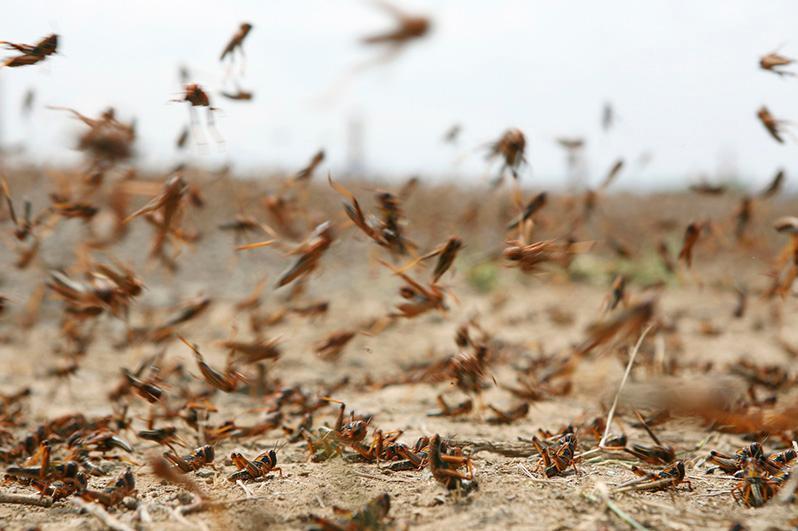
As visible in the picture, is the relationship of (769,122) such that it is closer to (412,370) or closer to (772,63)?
(772,63)

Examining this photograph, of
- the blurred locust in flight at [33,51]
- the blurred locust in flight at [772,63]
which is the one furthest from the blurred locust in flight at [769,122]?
the blurred locust in flight at [33,51]

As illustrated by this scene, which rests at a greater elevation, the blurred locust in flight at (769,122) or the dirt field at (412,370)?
the blurred locust in flight at (769,122)

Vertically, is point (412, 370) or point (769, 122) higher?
point (769, 122)

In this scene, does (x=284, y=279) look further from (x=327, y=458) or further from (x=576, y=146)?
(x=576, y=146)

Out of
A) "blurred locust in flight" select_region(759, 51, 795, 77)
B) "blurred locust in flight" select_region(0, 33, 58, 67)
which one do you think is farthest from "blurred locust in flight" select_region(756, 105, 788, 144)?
"blurred locust in flight" select_region(0, 33, 58, 67)

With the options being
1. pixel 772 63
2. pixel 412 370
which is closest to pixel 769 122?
pixel 772 63

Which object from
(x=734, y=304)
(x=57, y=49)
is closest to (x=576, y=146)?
(x=57, y=49)

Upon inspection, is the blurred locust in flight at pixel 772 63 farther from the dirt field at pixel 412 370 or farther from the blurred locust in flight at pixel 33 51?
the blurred locust in flight at pixel 33 51

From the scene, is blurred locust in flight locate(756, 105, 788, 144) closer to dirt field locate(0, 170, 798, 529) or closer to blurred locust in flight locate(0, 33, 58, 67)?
dirt field locate(0, 170, 798, 529)

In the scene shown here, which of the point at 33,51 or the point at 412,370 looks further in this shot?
the point at 412,370
